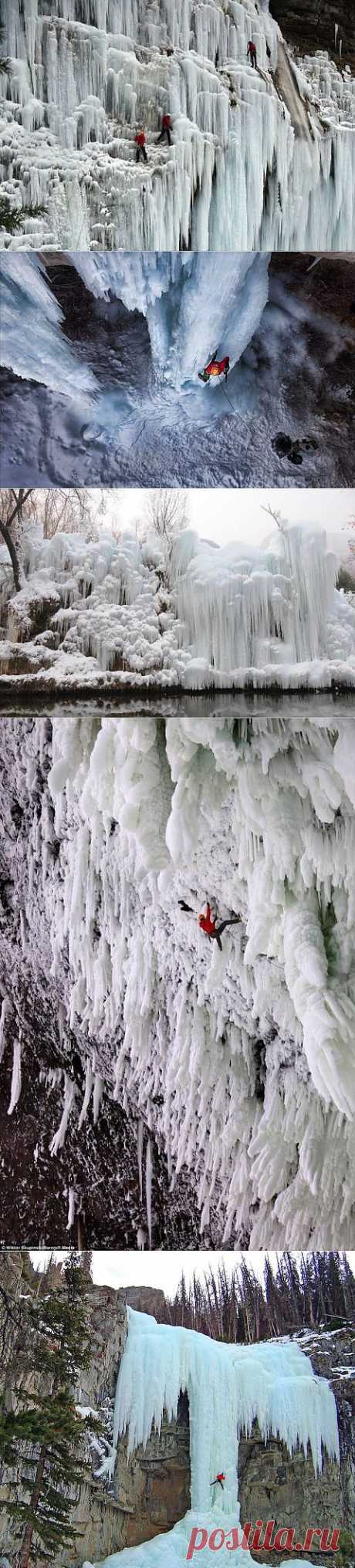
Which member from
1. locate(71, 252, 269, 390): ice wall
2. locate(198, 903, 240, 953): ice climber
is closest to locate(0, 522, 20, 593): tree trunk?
locate(71, 252, 269, 390): ice wall

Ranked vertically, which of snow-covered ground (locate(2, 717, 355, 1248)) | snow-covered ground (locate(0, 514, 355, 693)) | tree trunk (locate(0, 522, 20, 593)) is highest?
tree trunk (locate(0, 522, 20, 593))

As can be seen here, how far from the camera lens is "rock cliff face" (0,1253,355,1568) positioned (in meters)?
1.52

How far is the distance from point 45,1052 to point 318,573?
3.11 feet

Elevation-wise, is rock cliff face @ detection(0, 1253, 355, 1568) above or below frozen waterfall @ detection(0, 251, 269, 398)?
below

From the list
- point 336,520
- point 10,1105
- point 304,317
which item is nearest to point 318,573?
point 336,520

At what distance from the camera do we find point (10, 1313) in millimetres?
1619

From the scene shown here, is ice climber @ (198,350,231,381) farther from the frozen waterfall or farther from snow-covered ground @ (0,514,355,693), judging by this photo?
snow-covered ground @ (0,514,355,693)

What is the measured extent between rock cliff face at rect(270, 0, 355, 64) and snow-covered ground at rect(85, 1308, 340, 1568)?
2.11 meters

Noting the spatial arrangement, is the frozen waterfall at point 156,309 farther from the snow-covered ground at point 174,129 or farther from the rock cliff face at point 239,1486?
the rock cliff face at point 239,1486

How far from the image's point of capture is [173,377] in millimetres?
1564

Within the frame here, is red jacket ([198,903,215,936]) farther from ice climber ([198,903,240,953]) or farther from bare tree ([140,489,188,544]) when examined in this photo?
bare tree ([140,489,188,544])

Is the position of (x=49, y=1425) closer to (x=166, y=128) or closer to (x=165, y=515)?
(x=165, y=515)

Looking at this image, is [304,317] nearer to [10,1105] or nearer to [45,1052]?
[45,1052]

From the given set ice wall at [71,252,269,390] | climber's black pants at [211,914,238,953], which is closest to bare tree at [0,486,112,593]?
ice wall at [71,252,269,390]
